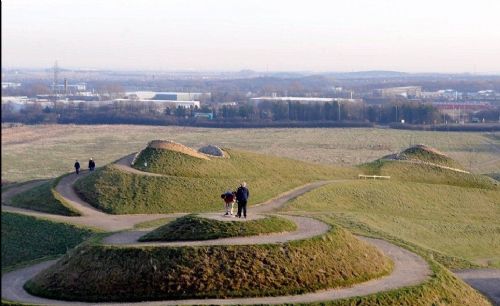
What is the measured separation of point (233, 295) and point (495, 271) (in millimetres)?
15692

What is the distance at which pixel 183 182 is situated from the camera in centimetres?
4834

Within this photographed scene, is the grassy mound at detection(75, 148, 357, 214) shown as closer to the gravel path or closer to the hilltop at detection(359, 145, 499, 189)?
the hilltop at detection(359, 145, 499, 189)

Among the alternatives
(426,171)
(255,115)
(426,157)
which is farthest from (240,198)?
(255,115)

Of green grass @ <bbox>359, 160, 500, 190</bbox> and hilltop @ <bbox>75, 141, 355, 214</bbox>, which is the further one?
green grass @ <bbox>359, 160, 500, 190</bbox>

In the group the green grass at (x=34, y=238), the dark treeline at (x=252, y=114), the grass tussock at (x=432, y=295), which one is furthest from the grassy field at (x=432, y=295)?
the dark treeline at (x=252, y=114)

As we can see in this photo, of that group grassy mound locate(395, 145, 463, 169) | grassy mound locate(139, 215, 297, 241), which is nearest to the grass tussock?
grassy mound locate(139, 215, 297, 241)

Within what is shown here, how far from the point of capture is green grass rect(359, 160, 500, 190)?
59406 mm

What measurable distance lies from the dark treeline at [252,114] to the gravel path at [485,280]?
94118 millimetres

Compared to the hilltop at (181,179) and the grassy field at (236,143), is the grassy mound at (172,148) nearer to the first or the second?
the hilltop at (181,179)

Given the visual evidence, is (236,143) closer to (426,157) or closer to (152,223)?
(426,157)

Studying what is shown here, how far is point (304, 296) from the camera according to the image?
25.7 m

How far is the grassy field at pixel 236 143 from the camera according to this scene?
8362 cm

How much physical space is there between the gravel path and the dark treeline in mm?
94118

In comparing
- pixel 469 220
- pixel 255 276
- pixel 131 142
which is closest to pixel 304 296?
pixel 255 276
